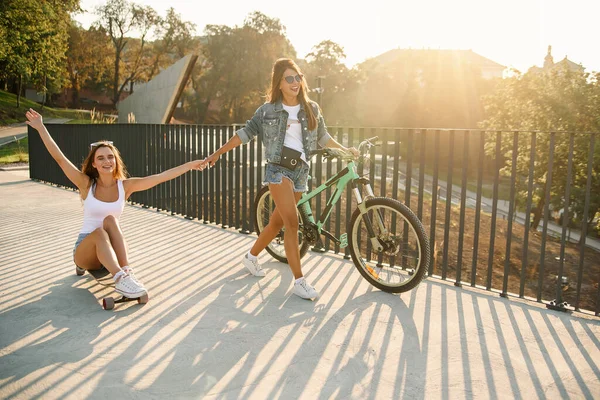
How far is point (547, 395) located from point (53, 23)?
3528 cm

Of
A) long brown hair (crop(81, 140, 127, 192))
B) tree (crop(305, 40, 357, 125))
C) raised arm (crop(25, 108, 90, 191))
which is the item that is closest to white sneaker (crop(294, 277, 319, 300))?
long brown hair (crop(81, 140, 127, 192))

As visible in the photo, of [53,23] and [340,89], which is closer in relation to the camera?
[53,23]

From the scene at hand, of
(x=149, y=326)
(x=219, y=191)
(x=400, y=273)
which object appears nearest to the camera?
(x=149, y=326)

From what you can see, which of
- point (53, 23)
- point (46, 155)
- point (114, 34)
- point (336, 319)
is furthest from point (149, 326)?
point (114, 34)

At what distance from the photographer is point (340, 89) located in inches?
2279

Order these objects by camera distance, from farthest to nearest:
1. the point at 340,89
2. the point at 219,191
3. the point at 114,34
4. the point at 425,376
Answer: the point at 340,89 → the point at 114,34 → the point at 219,191 → the point at 425,376

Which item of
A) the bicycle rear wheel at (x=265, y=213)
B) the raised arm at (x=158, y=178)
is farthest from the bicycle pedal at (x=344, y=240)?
the raised arm at (x=158, y=178)

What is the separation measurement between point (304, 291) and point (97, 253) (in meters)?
1.58

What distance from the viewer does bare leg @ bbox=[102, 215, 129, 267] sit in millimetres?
4039

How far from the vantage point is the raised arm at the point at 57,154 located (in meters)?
4.04

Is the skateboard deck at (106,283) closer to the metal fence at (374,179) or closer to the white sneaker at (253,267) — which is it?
the white sneaker at (253,267)

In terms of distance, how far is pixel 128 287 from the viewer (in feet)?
12.7

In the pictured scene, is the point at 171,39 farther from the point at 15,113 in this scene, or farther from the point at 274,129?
the point at 274,129

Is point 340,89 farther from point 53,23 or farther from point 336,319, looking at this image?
point 336,319
